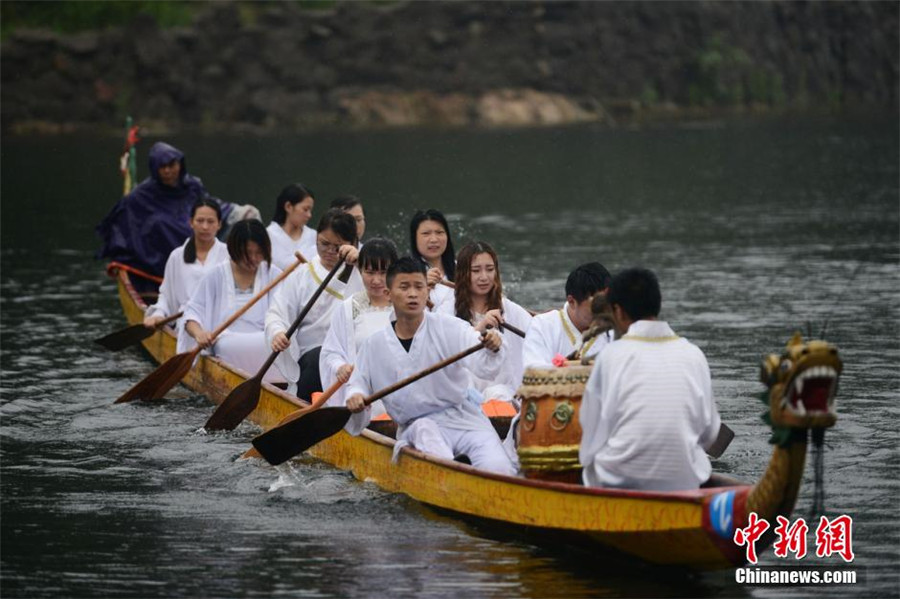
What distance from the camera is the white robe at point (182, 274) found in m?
13.9

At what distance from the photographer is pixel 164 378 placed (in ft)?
42.6

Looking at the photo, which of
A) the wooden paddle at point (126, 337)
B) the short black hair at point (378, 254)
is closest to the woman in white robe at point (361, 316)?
the short black hair at point (378, 254)

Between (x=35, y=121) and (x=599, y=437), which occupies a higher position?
(x=35, y=121)

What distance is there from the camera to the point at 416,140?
41.0 metres

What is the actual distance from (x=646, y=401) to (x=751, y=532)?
0.76m

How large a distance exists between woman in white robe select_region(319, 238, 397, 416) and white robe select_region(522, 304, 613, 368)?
3.78 feet

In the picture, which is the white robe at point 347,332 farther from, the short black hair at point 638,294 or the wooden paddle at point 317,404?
the short black hair at point 638,294

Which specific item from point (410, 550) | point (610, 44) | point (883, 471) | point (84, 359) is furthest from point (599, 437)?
point (610, 44)

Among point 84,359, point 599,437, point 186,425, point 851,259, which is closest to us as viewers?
point 599,437

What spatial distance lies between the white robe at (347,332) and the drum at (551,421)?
188cm

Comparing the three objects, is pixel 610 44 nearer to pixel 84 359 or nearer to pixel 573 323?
pixel 84 359

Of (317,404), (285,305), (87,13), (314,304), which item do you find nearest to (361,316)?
(317,404)

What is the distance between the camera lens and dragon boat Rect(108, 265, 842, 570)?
22.9ft

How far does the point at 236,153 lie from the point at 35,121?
25.2 feet
